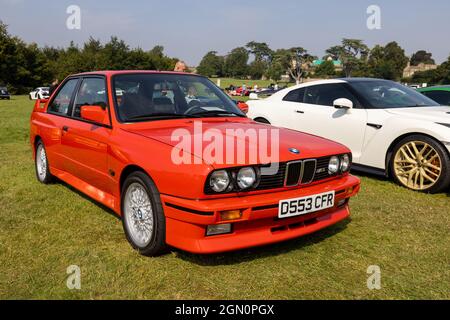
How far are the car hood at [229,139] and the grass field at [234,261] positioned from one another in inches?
30.9

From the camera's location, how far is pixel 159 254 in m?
2.96

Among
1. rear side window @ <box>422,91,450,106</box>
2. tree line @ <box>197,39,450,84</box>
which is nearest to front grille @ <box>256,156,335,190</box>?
rear side window @ <box>422,91,450,106</box>

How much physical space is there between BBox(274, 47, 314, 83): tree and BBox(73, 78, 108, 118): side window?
10042 cm

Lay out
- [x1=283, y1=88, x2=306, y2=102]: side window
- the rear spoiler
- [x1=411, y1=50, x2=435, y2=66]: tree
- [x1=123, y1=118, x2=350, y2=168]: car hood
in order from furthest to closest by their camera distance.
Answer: [x1=411, y1=50, x2=435, y2=66]: tree → [x1=283, y1=88, x2=306, y2=102]: side window → the rear spoiler → [x1=123, y1=118, x2=350, y2=168]: car hood

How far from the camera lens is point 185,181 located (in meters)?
2.56

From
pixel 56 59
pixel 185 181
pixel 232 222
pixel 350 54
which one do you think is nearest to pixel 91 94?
pixel 185 181

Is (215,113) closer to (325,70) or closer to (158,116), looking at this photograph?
(158,116)

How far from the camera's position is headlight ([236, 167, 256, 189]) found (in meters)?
2.61

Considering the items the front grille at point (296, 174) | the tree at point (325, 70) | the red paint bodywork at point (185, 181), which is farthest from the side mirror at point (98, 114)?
the tree at point (325, 70)

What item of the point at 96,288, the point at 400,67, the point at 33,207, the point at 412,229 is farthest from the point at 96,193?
the point at 400,67

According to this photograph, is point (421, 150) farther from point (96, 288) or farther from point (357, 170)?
point (96, 288)

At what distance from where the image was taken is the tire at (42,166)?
4.97 meters

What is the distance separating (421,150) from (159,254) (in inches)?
136

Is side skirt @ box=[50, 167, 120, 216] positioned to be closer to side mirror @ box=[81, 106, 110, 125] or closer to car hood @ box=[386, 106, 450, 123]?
side mirror @ box=[81, 106, 110, 125]
